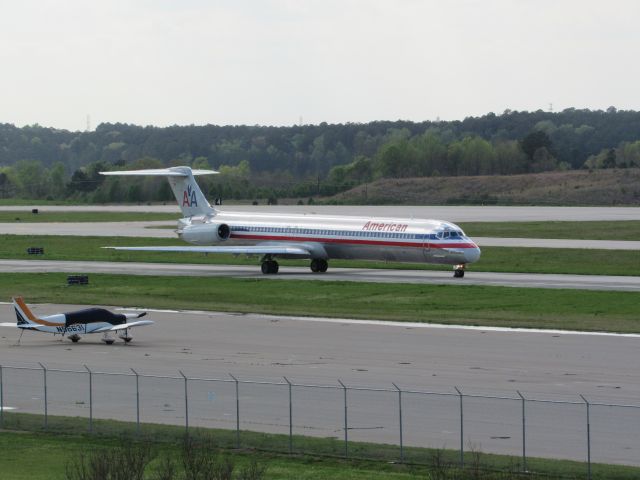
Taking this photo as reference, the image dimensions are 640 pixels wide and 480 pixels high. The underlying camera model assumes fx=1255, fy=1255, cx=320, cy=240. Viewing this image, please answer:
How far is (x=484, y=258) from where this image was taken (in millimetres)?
77188

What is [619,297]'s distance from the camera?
54.5 metres

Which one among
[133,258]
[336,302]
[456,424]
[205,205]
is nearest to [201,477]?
[456,424]

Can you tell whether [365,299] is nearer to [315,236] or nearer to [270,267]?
[315,236]

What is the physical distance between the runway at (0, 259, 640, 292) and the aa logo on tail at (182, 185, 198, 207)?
3770mm

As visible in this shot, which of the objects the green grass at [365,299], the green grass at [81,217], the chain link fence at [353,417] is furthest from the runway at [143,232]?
the chain link fence at [353,417]

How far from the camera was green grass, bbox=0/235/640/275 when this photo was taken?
70812 mm

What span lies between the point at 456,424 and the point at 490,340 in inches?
603

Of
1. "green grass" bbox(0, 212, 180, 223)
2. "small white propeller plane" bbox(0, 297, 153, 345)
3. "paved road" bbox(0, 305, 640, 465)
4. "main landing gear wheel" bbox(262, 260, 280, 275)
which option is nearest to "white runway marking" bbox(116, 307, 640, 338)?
"paved road" bbox(0, 305, 640, 465)

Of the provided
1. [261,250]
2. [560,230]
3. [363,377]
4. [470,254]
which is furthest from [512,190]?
[363,377]

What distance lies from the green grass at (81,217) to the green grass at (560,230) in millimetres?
36075

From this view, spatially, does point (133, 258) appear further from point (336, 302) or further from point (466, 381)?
point (466, 381)

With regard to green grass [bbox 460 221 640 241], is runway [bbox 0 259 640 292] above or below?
above

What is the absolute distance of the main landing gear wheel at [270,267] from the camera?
226ft

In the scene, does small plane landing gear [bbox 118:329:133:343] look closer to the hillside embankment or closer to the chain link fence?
the chain link fence
